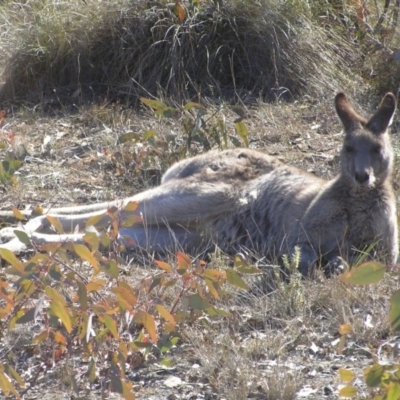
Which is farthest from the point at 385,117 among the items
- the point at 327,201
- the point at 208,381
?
the point at 208,381

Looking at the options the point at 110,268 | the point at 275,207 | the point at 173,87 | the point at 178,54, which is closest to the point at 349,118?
the point at 275,207

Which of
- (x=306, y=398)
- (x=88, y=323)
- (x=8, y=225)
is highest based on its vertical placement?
(x=88, y=323)

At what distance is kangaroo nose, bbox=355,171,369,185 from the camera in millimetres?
6538

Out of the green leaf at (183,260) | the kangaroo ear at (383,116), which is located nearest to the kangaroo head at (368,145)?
the kangaroo ear at (383,116)

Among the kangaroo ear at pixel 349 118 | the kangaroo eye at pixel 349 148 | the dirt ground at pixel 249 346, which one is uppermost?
the kangaroo ear at pixel 349 118

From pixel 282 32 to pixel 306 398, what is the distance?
7.19 m

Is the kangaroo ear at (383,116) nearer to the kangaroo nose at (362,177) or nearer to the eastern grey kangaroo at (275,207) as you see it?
the eastern grey kangaroo at (275,207)

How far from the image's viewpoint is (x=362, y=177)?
655 centimetres

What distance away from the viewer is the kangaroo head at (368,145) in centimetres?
673

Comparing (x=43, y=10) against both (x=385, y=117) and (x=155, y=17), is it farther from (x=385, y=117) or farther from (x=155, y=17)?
(x=385, y=117)

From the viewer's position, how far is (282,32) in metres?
11.0

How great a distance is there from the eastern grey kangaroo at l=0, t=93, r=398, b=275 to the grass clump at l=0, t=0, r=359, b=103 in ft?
10.9

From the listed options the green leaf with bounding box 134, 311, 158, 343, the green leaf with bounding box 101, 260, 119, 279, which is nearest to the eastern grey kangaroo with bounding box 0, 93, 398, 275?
the green leaf with bounding box 101, 260, 119, 279

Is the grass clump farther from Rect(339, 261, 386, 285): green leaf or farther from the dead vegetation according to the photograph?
Rect(339, 261, 386, 285): green leaf
